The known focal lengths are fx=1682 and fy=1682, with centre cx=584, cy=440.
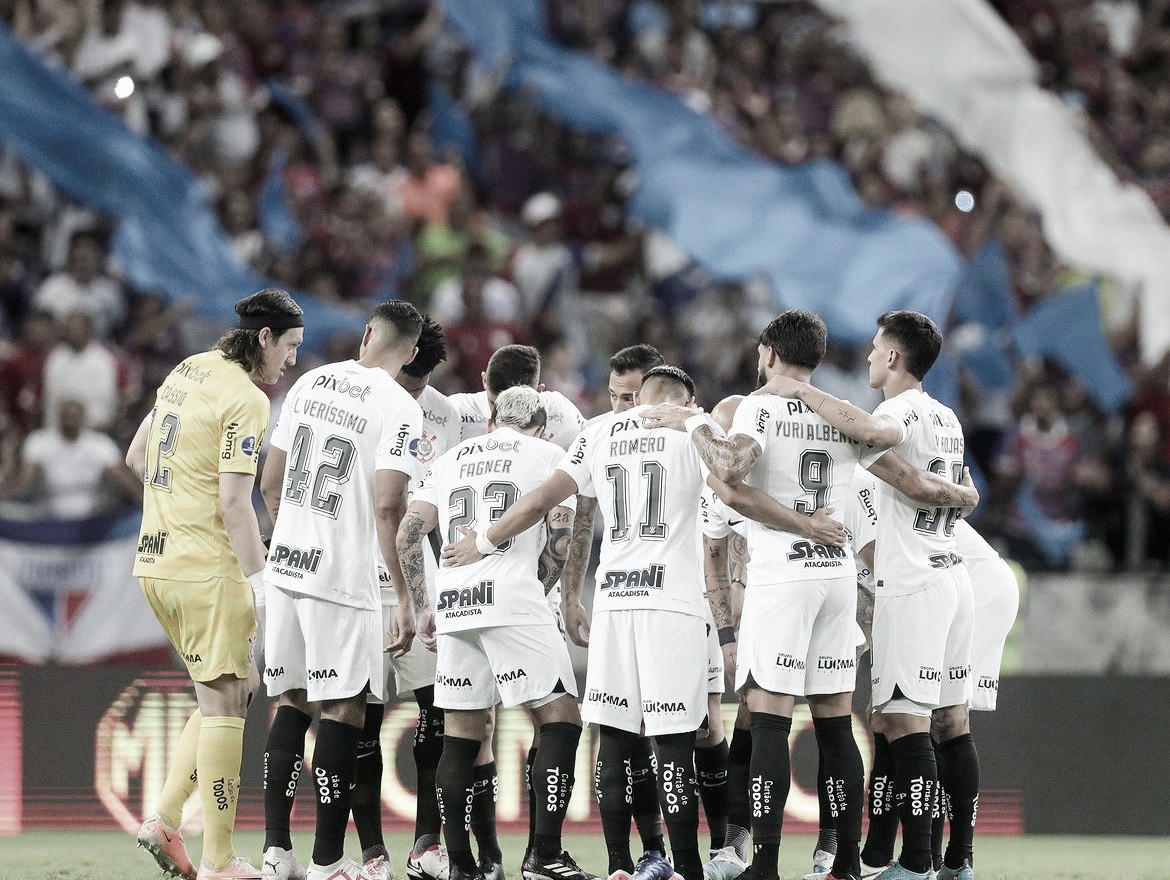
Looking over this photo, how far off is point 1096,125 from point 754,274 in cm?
575

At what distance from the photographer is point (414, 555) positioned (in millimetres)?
8406

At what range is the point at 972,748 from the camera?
8.56 metres

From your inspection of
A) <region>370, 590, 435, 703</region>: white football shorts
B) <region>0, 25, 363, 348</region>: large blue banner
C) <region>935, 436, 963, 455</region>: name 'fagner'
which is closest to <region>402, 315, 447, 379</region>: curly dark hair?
<region>370, 590, 435, 703</region>: white football shorts

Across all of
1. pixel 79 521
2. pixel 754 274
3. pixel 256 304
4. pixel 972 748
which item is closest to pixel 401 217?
pixel 754 274

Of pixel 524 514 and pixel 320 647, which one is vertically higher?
pixel 524 514

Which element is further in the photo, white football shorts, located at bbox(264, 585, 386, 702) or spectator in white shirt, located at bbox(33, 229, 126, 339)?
spectator in white shirt, located at bbox(33, 229, 126, 339)

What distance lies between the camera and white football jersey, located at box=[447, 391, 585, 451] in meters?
9.34

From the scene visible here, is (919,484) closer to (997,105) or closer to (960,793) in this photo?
(960,793)

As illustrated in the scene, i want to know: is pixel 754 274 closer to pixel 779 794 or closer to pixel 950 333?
pixel 950 333

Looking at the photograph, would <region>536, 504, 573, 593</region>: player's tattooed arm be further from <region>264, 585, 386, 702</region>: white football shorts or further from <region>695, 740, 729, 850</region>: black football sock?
<region>695, 740, 729, 850</region>: black football sock

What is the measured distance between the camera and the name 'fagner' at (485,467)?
8.20 metres

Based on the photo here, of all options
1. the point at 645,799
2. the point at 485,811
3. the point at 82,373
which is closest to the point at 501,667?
the point at 485,811

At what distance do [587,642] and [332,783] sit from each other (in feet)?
4.69

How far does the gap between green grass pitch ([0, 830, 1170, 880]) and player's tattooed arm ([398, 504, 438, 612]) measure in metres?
1.80
